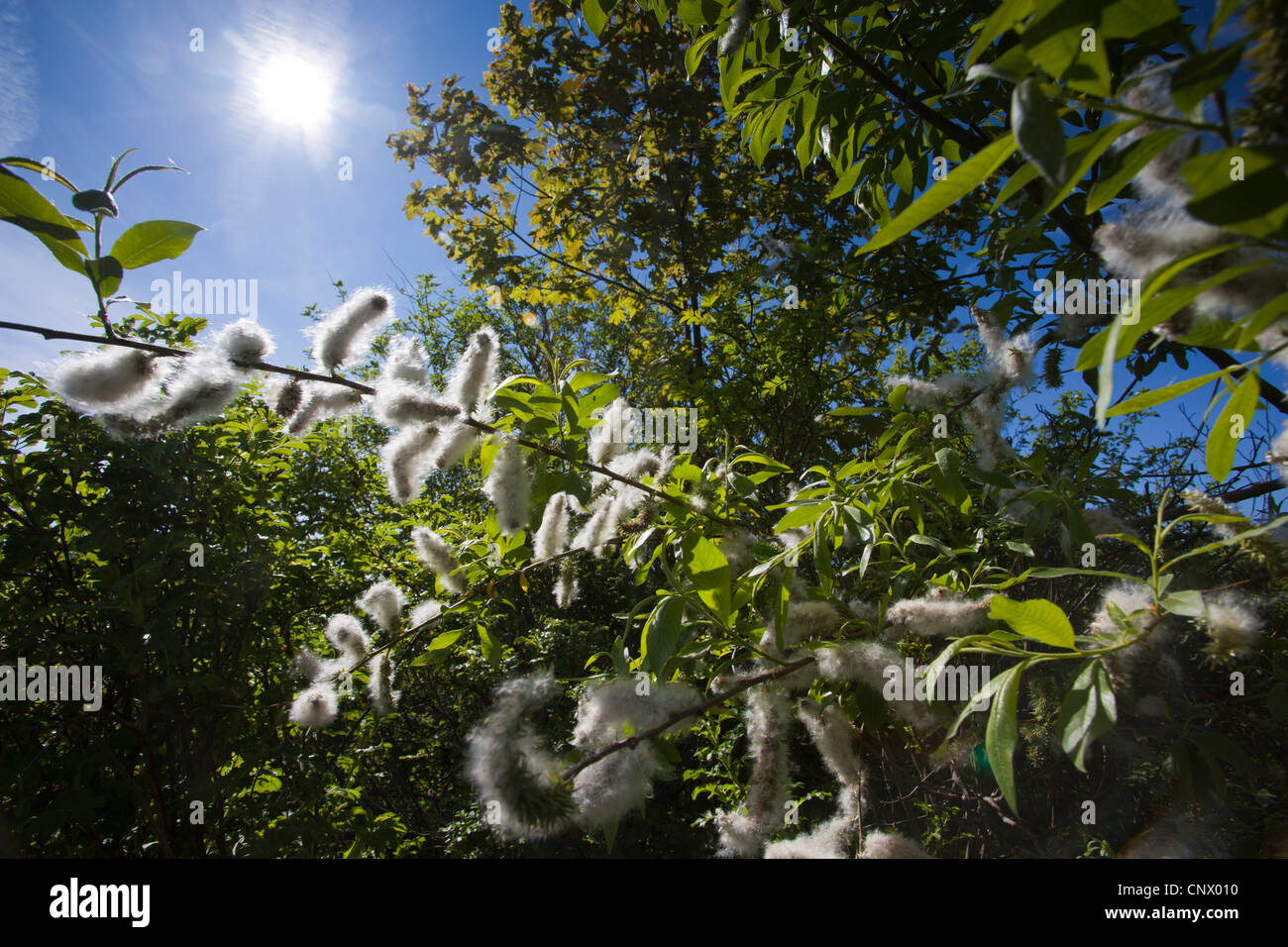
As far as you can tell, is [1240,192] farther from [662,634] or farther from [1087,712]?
[662,634]

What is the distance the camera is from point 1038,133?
15.4 inches

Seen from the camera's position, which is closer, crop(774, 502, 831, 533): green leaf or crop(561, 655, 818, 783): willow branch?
crop(561, 655, 818, 783): willow branch

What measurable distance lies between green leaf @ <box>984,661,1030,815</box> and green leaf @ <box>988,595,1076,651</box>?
1.5 inches

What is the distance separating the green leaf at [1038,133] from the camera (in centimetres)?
38

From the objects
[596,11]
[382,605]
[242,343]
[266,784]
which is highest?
[596,11]

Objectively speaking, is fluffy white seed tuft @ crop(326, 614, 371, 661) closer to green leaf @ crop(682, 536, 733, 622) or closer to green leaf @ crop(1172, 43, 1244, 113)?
green leaf @ crop(682, 536, 733, 622)

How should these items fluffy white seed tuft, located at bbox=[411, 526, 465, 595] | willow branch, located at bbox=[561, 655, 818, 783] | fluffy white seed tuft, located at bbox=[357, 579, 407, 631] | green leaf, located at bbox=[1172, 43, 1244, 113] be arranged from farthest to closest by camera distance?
fluffy white seed tuft, located at bbox=[357, 579, 407, 631], fluffy white seed tuft, located at bbox=[411, 526, 465, 595], willow branch, located at bbox=[561, 655, 818, 783], green leaf, located at bbox=[1172, 43, 1244, 113]

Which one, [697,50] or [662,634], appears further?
[697,50]

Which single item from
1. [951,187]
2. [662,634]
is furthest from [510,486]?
[951,187]

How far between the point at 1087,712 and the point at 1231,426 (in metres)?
0.35

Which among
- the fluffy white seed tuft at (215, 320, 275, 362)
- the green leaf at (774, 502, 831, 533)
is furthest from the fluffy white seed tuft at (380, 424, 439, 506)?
the green leaf at (774, 502, 831, 533)

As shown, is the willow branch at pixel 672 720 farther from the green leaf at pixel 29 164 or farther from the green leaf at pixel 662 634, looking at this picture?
the green leaf at pixel 29 164

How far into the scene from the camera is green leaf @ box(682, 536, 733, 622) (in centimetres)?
92

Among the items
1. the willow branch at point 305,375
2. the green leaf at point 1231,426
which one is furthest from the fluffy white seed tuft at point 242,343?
the green leaf at point 1231,426
